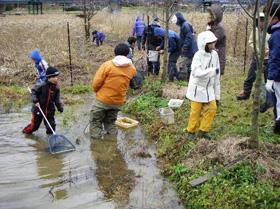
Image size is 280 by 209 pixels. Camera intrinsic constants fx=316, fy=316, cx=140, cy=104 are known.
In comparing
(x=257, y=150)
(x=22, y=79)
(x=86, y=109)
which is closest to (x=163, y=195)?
(x=257, y=150)

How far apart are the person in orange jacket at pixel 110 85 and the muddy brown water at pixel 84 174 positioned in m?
0.46

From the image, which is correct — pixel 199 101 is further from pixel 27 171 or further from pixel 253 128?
pixel 27 171

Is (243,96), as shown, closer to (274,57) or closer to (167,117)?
(167,117)

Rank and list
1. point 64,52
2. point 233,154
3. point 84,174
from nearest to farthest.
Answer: point 233,154 → point 84,174 → point 64,52

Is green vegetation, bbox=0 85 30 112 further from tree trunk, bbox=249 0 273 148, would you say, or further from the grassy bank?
tree trunk, bbox=249 0 273 148

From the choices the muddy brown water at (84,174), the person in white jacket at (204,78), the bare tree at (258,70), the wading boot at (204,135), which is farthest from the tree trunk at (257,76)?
the muddy brown water at (84,174)

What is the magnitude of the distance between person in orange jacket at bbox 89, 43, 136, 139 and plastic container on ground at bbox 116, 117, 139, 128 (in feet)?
1.90

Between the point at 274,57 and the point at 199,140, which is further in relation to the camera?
the point at 199,140

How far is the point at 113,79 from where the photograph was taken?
→ 5.85 metres

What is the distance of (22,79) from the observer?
10.6m

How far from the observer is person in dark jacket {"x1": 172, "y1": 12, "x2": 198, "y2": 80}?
28.8 feet

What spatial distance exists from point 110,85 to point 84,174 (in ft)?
5.83

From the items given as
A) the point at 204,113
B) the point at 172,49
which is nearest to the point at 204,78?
the point at 204,113

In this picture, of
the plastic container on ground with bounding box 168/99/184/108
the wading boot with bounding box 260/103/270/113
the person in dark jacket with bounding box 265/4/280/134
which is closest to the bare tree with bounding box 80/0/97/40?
the plastic container on ground with bounding box 168/99/184/108
